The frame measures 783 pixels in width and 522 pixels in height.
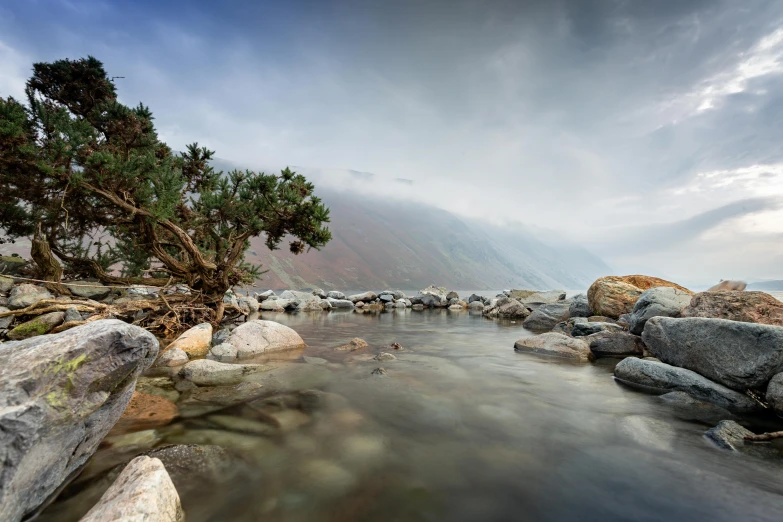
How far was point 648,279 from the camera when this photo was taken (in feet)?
59.1

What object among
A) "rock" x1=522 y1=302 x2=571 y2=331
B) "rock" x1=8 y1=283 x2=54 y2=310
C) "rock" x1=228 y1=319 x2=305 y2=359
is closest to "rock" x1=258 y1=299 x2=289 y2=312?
"rock" x1=8 y1=283 x2=54 y2=310

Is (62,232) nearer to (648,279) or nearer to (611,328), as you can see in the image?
(611,328)

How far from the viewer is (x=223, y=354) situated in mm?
8742

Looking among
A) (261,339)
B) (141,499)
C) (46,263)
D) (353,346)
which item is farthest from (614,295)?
(46,263)

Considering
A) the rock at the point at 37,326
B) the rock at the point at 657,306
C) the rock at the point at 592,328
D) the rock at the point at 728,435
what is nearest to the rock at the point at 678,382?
the rock at the point at 728,435

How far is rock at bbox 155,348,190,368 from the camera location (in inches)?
303

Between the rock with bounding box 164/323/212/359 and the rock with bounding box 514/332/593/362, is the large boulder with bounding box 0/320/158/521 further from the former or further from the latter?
the rock with bounding box 514/332/593/362

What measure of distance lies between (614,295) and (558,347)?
8.49m

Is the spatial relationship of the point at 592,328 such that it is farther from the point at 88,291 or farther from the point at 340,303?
the point at 340,303

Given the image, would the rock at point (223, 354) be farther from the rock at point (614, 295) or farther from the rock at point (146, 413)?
the rock at point (614, 295)

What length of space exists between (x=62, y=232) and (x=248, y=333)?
11756 millimetres

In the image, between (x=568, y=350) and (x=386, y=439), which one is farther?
(x=568, y=350)

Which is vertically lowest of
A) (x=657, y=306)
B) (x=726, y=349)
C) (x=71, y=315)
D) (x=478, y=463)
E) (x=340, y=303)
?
(x=340, y=303)

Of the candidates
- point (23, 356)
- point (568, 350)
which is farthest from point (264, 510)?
point (568, 350)
